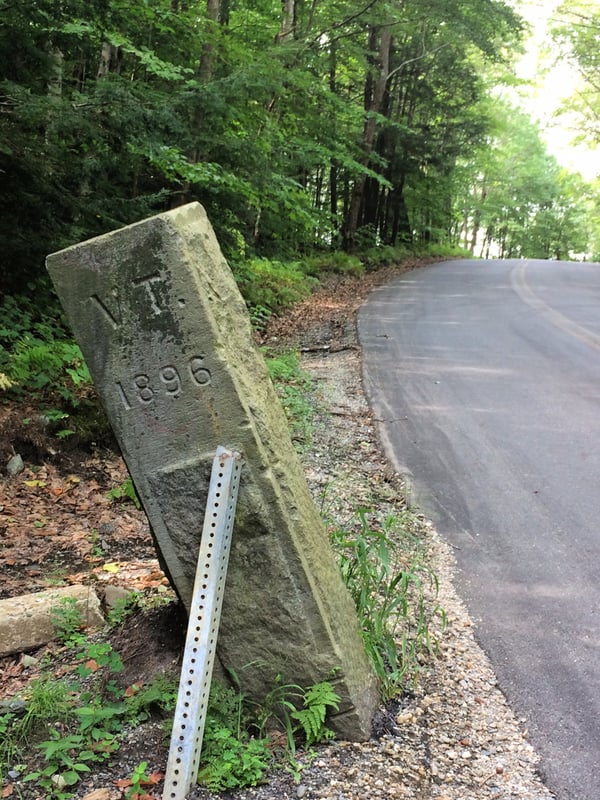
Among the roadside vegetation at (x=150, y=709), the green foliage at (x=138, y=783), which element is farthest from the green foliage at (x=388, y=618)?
the green foliage at (x=138, y=783)

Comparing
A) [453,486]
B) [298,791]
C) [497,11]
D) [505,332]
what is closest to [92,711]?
[298,791]

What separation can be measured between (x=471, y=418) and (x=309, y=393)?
80.6 inches

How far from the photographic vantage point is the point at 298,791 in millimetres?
2312

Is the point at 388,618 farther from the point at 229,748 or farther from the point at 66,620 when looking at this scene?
the point at 66,620

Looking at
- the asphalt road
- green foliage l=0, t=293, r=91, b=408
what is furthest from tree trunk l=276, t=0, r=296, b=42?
green foliage l=0, t=293, r=91, b=408

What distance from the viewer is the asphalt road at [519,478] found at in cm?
319

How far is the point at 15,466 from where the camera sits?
5789 millimetres

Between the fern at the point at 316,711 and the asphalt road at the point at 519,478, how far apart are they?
0.94m

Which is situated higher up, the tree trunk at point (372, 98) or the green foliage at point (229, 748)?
the tree trunk at point (372, 98)

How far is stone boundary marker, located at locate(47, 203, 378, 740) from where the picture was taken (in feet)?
7.85

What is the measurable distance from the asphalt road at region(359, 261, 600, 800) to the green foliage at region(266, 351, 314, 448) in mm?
884

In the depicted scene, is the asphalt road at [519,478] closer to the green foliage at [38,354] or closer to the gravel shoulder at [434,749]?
the gravel shoulder at [434,749]

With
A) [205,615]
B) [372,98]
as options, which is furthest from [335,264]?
[205,615]

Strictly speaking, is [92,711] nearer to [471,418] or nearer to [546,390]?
[471,418]
